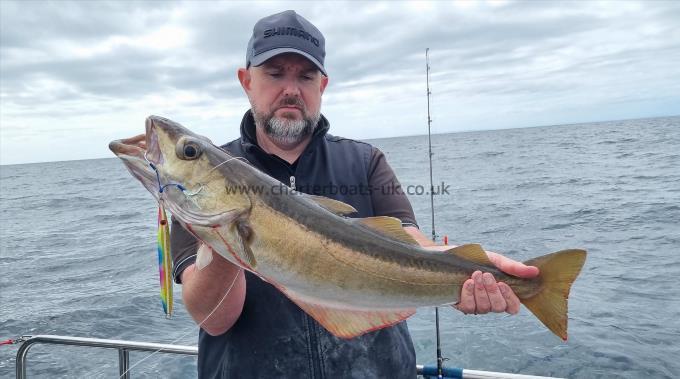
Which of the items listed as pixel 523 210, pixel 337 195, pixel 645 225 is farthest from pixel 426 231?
pixel 337 195

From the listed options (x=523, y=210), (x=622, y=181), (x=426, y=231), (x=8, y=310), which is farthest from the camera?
(x=622, y=181)

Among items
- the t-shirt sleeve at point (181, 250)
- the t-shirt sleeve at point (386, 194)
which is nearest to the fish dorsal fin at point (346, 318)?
the t-shirt sleeve at point (181, 250)

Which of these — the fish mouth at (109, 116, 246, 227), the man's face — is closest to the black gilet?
the fish mouth at (109, 116, 246, 227)

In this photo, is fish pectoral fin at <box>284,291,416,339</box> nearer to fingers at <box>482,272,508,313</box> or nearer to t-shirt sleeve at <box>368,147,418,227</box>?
fingers at <box>482,272,508,313</box>

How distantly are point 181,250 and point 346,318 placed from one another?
48.7 inches

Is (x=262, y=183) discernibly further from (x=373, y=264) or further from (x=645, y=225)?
(x=645, y=225)

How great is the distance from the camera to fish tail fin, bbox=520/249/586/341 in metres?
2.85

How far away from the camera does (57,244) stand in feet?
73.9

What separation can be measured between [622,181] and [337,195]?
32.5 m

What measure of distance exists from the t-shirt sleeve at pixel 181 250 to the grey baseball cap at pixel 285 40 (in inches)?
54.0

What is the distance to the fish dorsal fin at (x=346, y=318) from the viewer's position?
2760 mm

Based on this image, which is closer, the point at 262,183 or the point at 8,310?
the point at 262,183

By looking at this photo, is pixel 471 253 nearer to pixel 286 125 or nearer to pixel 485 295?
pixel 485 295

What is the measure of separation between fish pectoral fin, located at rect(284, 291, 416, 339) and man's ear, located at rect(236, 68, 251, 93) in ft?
6.40
